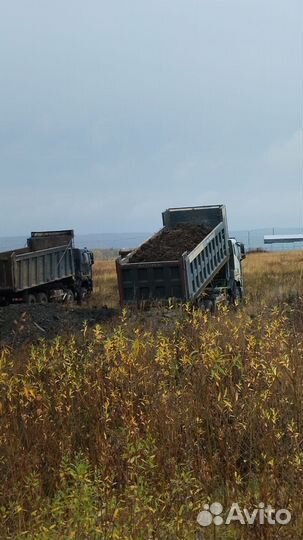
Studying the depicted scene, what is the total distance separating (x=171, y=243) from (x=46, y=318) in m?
3.60

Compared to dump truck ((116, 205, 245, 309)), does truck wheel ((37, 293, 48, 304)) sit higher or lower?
lower

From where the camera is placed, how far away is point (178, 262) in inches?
546

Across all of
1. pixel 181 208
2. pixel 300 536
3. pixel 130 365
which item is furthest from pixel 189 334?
pixel 181 208

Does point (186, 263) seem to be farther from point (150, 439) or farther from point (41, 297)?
point (150, 439)

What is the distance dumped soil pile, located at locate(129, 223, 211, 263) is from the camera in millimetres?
15033

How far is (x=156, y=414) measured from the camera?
4.32 metres

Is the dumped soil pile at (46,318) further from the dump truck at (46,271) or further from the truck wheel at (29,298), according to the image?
the truck wheel at (29,298)

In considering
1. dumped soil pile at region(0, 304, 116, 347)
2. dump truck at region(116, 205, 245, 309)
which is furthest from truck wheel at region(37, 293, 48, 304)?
dump truck at region(116, 205, 245, 309)

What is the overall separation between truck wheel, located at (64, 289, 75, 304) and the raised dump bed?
5.79 metres

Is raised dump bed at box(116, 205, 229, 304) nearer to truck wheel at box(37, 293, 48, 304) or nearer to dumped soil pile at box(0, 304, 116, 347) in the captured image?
dumped soil pile at box(0, 304, 116, 347)

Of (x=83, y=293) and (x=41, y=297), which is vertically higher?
(x=41, y=297)

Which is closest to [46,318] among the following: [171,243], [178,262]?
[178,262]

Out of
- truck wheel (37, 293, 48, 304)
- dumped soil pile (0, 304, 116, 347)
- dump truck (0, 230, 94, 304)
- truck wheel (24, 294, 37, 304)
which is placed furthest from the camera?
truck wheel (37, 293, 48, 304)

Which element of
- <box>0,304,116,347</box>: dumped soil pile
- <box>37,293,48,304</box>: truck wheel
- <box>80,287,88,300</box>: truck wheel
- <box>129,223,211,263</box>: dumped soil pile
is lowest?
<box>80,287,88,300</box>: truck wheel
